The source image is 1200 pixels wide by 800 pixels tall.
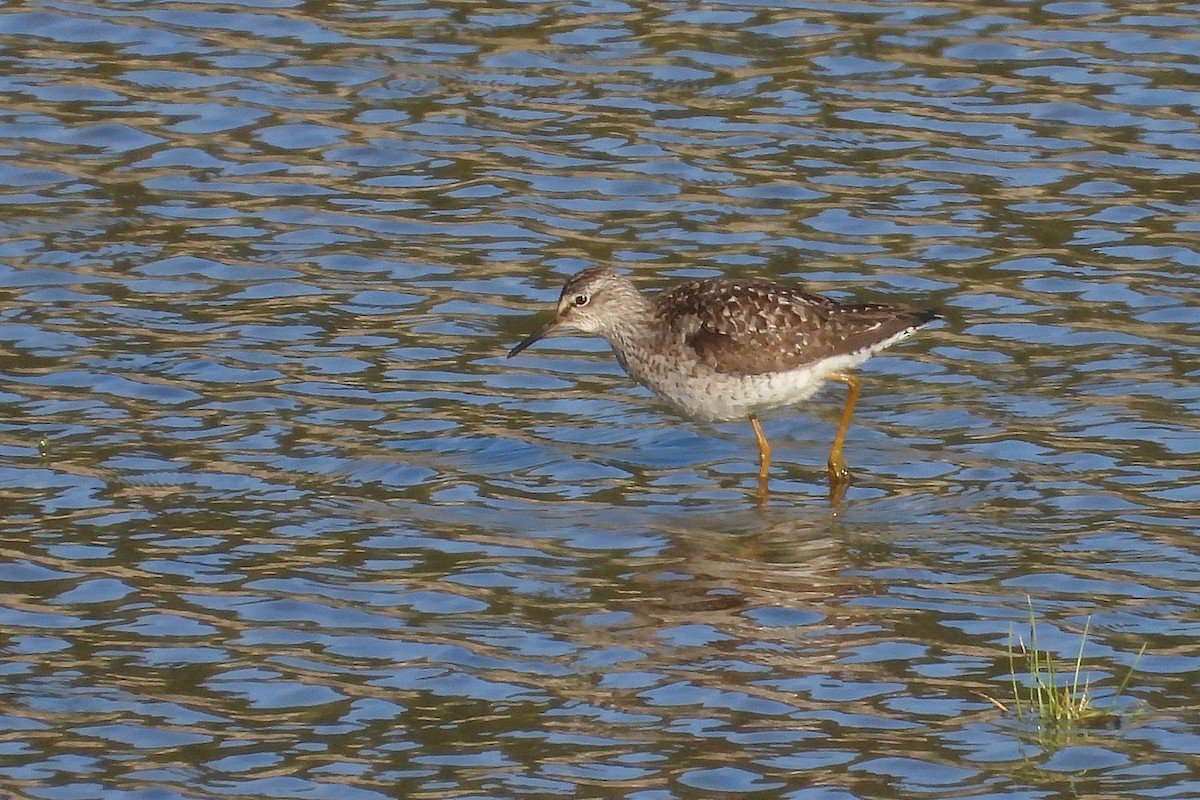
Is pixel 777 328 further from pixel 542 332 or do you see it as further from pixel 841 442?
pixel 542 332

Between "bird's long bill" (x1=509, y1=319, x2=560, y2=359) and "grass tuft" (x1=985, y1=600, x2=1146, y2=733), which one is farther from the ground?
"bird's long bill" (x1=509, y1=319, x2=560, y2=359)

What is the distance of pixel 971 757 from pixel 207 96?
1030cm

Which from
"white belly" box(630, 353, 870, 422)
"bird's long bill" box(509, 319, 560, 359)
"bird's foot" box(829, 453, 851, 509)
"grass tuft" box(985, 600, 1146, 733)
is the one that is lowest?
"bird's foot" box(829, 453, 851, 509)

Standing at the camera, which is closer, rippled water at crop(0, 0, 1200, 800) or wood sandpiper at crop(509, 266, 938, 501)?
rippled water at crop(0, 0, 1200, 800)

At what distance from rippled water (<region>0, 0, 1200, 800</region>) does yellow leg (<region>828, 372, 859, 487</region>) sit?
0.43ft

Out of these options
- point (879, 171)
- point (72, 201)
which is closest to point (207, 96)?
point (72, 201)

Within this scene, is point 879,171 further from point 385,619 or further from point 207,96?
point 385,619

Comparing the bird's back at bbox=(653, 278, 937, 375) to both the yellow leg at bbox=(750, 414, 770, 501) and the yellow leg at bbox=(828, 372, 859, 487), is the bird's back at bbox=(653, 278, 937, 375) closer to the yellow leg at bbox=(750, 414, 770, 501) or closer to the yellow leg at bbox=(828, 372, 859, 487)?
the yellow leg at bbox=(828, 372, 859, 487)

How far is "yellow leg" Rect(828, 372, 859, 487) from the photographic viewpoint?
12.5 m

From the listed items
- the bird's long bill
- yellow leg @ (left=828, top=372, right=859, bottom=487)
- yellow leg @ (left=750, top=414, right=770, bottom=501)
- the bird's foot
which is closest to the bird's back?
yellow leg @ (left=828, top=372, right=859, bottom=487)

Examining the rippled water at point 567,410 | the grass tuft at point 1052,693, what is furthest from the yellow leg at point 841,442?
the grass tuft at point 1052,693

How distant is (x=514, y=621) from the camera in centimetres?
1043

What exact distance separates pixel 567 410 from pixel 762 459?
1.46 m

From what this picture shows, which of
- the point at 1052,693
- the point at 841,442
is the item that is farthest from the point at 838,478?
the point at 1052,693
